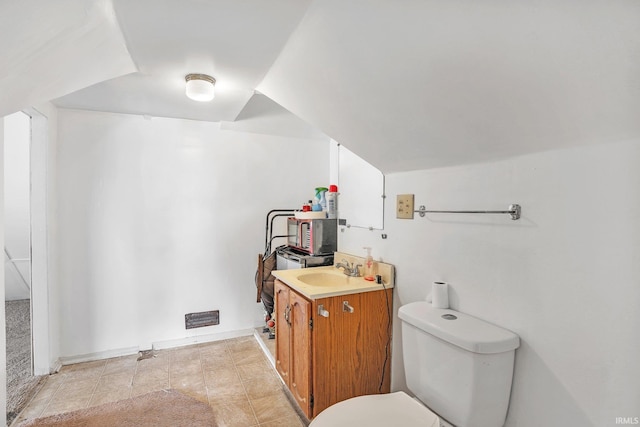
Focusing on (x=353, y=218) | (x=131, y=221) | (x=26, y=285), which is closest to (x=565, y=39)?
(x=353, y=218)

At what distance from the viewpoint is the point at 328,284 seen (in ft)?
7.46

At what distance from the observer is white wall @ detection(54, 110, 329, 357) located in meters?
2.63

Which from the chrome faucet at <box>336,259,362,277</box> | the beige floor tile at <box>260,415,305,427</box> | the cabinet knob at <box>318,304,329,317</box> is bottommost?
the beige floor tile at <box>260,415,305,427</box>

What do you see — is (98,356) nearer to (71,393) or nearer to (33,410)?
(71,393)

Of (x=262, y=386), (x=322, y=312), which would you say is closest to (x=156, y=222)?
(x=262, y=386)

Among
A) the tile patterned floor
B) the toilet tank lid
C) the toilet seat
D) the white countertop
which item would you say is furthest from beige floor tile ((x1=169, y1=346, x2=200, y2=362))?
the toilet tank lid

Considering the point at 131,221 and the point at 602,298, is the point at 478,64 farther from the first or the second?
the point at 131,221

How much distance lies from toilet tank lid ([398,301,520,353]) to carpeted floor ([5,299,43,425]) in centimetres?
251

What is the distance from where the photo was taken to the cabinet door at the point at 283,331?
80.0 inches

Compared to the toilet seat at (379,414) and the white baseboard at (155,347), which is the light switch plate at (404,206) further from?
the white baseboard at (155,347)

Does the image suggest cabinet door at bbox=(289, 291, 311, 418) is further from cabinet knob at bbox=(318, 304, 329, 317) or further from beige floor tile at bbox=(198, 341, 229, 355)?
beige floor tile at bbox=(198, 341, 229, 355)

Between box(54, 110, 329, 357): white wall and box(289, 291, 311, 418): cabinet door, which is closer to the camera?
box(289, 291, 311, 418): cabinet door

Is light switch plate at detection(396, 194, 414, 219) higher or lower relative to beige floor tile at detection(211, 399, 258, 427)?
higher

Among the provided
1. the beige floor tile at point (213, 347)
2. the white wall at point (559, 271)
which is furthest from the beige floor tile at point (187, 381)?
the white wall at point (559, 271)
